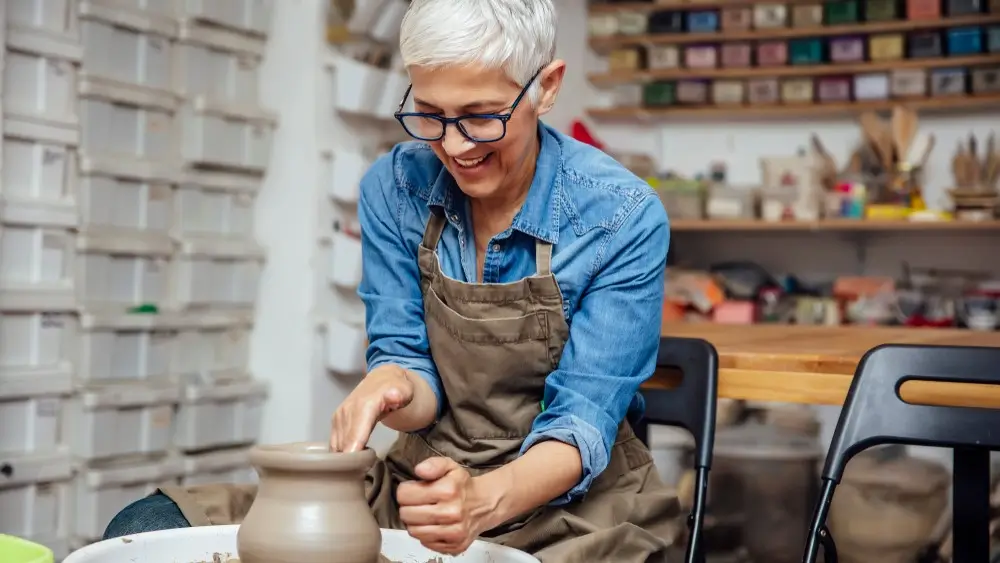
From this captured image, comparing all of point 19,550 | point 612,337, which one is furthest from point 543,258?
point 19,550

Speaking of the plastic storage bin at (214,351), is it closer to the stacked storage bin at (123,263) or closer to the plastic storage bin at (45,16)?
the stacked storage bin at (123,263)

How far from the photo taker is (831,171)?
15.6 ft

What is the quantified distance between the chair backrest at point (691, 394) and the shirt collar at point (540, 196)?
0.38 meters

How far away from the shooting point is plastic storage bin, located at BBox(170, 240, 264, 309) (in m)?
3.69

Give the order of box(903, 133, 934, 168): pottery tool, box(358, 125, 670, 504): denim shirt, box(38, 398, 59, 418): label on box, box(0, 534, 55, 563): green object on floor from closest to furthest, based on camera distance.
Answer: box(0, 534, 55, 563): green object on floor < box(358, 125, 670, 504): denim shirt < box(38, 398, 59, 418): label on box < box(903, 133, 934, 168): pottery tool

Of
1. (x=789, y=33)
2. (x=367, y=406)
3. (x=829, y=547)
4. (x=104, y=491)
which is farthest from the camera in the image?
(x=789, y=33)

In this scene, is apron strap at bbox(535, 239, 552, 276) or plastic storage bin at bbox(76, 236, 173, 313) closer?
apron strap at bbox(535, 239, 552, 276)

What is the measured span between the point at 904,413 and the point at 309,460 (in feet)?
2.85

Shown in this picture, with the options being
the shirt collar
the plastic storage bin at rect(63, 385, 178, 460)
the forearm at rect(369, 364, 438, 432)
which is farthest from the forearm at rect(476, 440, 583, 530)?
the plastic storage bin at rect(63, 385, 178, 460)

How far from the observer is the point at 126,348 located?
11.6 feet

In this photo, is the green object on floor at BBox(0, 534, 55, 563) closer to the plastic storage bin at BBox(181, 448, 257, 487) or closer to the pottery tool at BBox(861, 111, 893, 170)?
the plastic storage bin at BBox(181, 448, 257, 487)

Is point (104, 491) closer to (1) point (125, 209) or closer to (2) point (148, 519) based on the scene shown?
(1) point (125, 209)

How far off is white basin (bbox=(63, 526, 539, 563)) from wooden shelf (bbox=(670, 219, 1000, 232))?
3514 millimetres

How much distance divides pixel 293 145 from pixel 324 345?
716 mm
